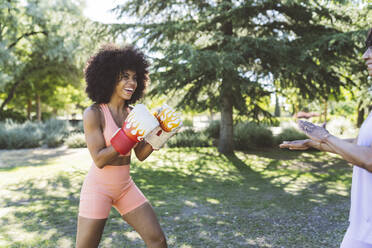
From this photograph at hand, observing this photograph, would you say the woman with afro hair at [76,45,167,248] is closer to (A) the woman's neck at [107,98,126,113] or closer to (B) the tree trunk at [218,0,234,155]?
(A) the woman's neck at [107,98,126,113]

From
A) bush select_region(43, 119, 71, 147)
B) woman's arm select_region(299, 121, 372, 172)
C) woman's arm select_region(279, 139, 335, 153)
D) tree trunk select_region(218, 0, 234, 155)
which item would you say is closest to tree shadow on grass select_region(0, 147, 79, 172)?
bush select_region(43, 119, 71, 147)

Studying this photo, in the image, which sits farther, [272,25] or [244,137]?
[244,137]

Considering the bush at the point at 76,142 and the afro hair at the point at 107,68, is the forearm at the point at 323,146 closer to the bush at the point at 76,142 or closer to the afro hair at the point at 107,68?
the afro hair at the point at 107,68

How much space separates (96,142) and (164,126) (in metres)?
0.52

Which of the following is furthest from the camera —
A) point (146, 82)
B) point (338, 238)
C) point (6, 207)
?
point (6, 207)

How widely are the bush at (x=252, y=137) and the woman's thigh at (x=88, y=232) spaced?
1010cm

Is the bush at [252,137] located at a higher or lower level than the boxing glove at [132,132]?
lower

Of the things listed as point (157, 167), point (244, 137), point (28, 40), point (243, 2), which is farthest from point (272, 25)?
point (28, 40)

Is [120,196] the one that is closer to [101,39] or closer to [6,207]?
[6,207]

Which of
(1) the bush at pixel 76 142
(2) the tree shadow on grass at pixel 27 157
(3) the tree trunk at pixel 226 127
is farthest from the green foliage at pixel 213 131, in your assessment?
(2) the tree shadow on grass at pixel 27 157

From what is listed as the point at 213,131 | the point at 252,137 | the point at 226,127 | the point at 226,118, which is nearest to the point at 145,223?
the point at 226,118

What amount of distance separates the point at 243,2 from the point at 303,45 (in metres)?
1.82

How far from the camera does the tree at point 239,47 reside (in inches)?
295

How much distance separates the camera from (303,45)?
7.78m
